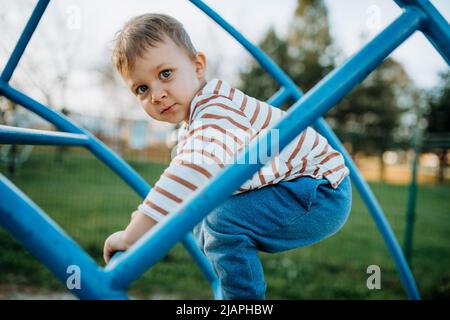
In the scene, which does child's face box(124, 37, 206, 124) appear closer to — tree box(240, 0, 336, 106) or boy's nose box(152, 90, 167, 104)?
boy's nose box(152, 90, 167, 104)

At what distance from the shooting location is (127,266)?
1.74ft

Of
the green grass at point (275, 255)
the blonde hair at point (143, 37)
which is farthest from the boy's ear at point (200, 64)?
the green grass at point (275, 255)

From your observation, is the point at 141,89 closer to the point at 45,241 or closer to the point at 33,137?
the point at 33,137

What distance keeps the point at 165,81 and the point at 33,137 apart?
0.38 m

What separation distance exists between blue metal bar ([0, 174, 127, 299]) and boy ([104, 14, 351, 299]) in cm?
39

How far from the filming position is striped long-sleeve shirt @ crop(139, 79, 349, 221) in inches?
27.9

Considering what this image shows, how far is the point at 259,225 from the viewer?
0.93 meters

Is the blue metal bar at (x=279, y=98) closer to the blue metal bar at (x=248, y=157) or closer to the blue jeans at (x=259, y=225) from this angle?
the blue jeans at (x=259, y=225)

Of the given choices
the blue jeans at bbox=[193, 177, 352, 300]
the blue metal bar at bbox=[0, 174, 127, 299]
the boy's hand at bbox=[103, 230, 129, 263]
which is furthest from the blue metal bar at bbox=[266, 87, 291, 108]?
the blue metal bar at bbox=[0, 174, 127, 299]

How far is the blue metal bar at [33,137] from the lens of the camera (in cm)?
94

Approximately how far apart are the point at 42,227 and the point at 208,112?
1.41 ft

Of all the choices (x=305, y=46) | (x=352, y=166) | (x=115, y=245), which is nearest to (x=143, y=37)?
(x=115, y=245)
